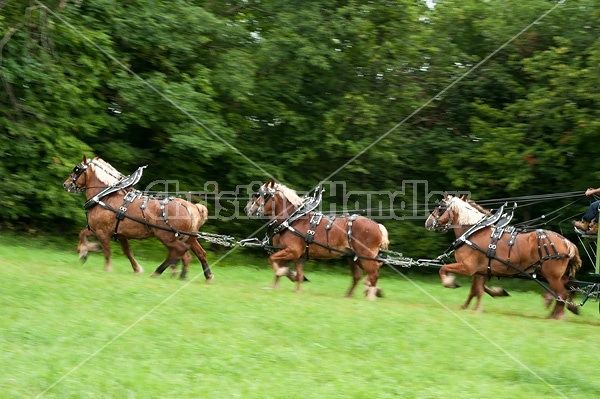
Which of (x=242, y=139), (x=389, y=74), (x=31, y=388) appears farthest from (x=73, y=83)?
(x=31, y=388)

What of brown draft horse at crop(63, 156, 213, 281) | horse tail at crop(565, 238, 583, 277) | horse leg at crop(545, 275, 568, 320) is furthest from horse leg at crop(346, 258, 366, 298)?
horse tail at crop(565, 238, 583, 277)

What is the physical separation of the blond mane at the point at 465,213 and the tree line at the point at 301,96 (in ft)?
27.1

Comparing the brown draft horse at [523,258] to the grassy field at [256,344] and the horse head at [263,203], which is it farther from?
the horse head at [263,203]

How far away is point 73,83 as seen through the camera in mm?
22938

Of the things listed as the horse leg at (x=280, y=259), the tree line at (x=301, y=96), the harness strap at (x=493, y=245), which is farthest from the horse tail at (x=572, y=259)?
the tree line at (x=301, y=96)

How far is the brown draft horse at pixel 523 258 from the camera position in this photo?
15922 millimetres

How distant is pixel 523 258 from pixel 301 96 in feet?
41.5

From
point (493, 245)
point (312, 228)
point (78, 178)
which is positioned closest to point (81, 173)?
point (78, 178)

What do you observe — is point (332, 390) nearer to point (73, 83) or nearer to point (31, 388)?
point (31, 388)

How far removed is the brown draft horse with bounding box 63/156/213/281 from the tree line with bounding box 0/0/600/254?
5545 millimetres

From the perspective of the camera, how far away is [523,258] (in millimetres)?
16156

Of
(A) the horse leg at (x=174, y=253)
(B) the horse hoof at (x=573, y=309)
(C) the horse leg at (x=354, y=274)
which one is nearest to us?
(B) the horse hoof at (x=573, y=309)

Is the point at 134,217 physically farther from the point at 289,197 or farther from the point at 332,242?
the point at 332,242

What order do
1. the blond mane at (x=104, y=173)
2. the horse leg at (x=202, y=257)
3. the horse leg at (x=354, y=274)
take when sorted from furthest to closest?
the horse leg at (x=354, y=274) → the horse leg at (x=202, y=257) → the blond mane at (x=104, y=173)
